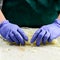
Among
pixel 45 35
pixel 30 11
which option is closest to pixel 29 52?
pixel 45 35

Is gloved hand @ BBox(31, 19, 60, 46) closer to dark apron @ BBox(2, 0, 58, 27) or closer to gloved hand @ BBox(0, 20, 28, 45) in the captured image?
gloved hand @ BBox(0, 20, 28, 45)

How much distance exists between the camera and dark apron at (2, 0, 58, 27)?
1.62 metres

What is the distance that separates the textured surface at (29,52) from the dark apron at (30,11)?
10.2 inches

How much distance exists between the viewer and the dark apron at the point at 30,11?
162 cm

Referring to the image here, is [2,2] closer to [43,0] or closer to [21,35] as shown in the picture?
[43,0]

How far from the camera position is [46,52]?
1.29 meters

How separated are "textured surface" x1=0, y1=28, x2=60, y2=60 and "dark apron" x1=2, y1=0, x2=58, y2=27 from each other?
0.26 metres

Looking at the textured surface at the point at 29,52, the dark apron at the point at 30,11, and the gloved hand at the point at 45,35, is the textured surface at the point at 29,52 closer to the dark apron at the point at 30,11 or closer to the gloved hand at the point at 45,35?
the gloved hand at the point at 45,35

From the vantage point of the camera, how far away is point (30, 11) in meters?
1.62

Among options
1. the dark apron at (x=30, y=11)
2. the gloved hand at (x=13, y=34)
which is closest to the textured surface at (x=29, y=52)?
the gloved hand at (x=13, y=34)

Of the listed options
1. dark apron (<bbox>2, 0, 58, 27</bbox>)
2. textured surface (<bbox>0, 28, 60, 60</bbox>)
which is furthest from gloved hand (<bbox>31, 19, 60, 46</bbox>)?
dark apron (<bbox>2, 0, 58, 27</bbox>)

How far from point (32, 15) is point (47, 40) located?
0.30 m

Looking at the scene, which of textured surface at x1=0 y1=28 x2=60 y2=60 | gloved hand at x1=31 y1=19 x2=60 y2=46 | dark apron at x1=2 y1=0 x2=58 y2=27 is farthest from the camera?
dark apron at x1=2 y1=0 x2=58 y2=27

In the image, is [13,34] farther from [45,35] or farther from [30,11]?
[30,11]
